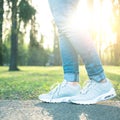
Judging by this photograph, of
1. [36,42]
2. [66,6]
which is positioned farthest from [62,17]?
[36,42]

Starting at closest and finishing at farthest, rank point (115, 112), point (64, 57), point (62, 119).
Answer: point (62, 119), point (115, 112), point (64, 57)

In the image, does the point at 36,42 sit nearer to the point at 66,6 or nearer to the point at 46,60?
the point at 66,6

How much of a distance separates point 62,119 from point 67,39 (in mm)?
842

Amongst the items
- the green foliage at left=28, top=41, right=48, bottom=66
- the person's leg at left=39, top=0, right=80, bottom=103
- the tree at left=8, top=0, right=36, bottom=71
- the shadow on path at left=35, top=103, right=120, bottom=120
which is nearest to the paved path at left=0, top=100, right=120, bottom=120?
the shadow on path at left=35, top=103, right=120, bottom=120

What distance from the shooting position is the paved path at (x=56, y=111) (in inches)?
94.6

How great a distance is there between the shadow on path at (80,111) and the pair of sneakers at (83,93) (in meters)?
0.08

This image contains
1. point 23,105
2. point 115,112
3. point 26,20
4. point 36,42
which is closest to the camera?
point 115,112

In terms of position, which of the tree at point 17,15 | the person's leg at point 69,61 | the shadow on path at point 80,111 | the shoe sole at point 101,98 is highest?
the tree at point 17,15

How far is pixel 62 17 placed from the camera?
9.64 ft

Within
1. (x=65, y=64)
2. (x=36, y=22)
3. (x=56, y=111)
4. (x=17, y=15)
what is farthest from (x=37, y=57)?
(x=56, y=111)

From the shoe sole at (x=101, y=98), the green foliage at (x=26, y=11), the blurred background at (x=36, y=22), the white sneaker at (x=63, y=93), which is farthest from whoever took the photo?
the green foliage at (x=26, y=11)

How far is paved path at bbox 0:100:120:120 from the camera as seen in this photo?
2402 mm

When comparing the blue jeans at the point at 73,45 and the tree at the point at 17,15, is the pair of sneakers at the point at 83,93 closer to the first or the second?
the blue jeans at the point at 73,45

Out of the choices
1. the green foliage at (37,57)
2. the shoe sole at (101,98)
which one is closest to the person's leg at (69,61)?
the shoe sole at (101,98)
